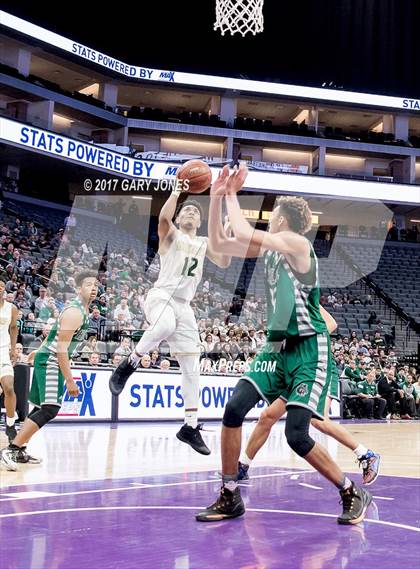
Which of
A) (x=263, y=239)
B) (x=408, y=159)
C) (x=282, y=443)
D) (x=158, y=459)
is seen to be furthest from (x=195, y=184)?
(x=408, y=159)

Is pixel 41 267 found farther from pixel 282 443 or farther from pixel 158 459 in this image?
pixel 158 459

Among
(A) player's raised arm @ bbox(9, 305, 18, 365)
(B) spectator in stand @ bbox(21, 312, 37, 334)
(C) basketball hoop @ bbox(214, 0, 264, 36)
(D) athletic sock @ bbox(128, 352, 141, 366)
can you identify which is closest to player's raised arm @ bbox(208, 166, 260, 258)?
(D) athletic sock @ bbox(128, 352, 141, 366)

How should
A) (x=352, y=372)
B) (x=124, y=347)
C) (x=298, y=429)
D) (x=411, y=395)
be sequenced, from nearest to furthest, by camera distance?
(x=298, y=429), (x=124, y=347), (x=352, y=372), (x=411, y=395)

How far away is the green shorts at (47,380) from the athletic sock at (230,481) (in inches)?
107

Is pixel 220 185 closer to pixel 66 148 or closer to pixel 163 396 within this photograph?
pixel 163 396

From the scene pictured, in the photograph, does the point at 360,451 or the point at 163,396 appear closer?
the point at 360,451

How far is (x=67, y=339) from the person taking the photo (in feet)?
21.9

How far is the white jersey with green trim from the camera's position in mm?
4441

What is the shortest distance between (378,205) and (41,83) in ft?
51.5

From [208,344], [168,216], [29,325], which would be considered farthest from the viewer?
[29,325]

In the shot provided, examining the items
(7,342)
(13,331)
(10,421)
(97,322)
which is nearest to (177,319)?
(97,322)

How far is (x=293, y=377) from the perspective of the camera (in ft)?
16.9

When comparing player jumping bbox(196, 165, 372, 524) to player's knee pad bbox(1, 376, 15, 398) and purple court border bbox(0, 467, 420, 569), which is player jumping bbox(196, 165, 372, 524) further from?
player's knee pad bbox(1, 376, 15, 398)

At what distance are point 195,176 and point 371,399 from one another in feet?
49.1
